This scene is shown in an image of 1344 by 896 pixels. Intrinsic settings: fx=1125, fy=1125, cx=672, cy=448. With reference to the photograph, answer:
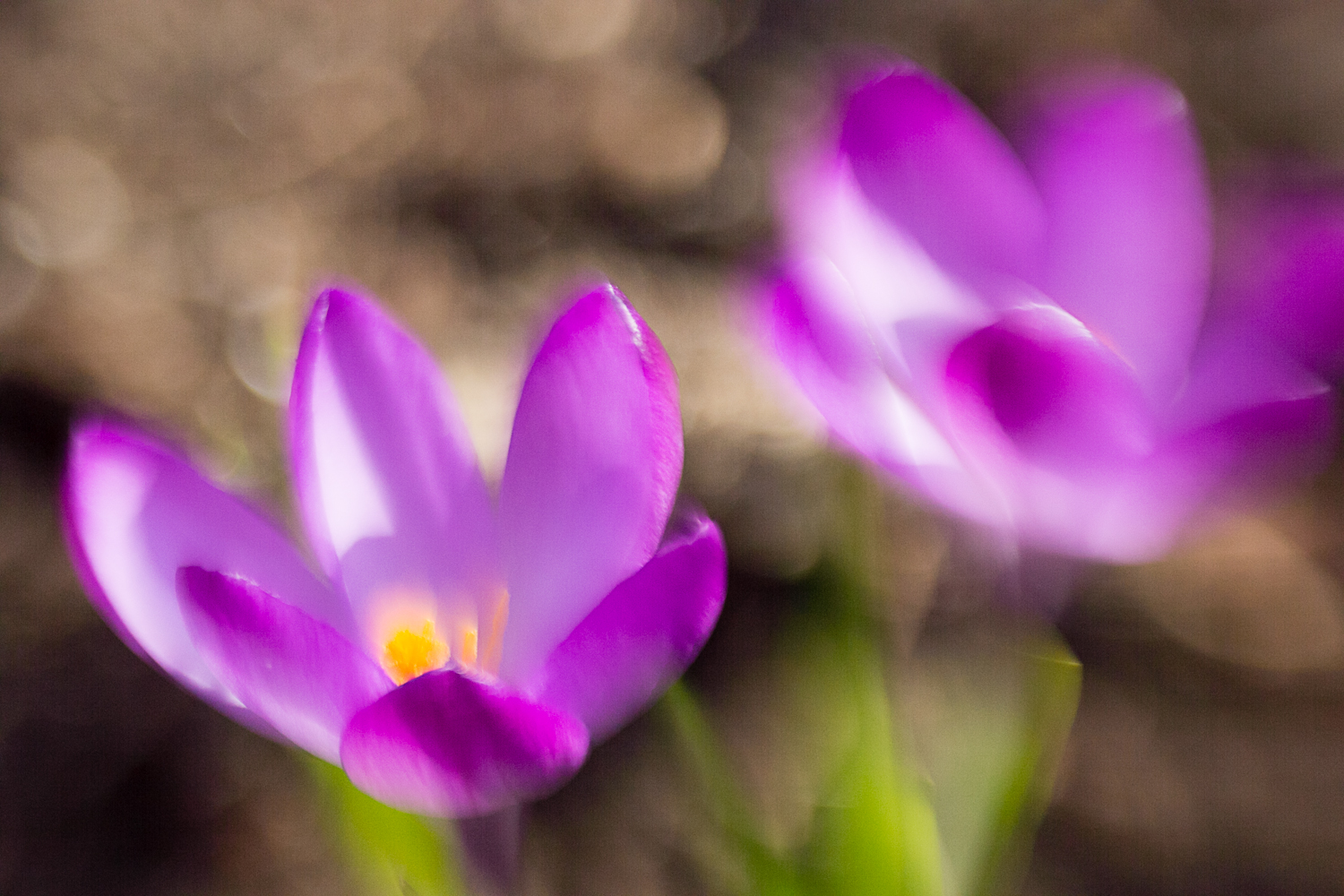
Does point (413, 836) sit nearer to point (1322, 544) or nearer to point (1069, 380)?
point (1069, 380)

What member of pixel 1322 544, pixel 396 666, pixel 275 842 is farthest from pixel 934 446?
pixel 1322 544

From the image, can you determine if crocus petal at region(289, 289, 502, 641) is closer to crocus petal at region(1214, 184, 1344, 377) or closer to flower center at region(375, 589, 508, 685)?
flower center at region(375, 589, 508, 685)

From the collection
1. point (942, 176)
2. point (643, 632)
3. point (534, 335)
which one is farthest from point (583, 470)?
point (534, 335)

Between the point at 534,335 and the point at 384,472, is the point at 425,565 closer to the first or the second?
the point at 384,472

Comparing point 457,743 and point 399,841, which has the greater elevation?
point 457,743

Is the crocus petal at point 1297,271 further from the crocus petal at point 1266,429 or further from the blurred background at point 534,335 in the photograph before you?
the blurred background at point 534,335

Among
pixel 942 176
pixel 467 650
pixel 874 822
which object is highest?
pixel 942 176
